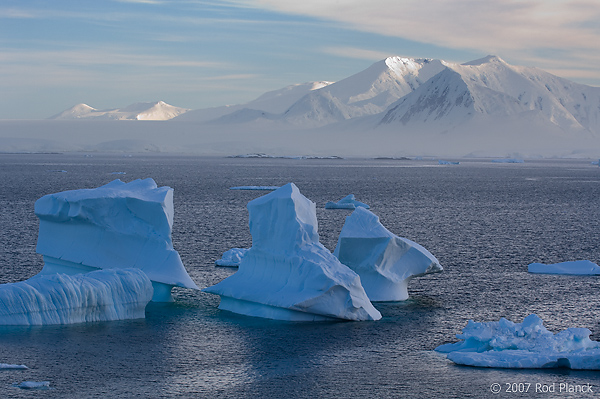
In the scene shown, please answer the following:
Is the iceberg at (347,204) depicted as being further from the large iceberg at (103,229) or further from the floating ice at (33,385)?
the floating ice at (33,385)

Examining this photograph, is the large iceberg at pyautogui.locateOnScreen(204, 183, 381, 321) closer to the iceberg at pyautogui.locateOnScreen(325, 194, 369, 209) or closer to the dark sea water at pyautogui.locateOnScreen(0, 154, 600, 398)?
the dark sea water at pyautogui.locateOnScreen(0, 154, 600, 398)

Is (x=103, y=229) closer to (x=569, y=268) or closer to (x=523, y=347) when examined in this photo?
(x=523, y=347)

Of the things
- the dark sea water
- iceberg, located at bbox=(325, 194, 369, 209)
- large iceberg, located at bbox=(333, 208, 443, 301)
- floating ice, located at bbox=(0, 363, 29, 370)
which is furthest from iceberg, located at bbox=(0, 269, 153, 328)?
iceberg, located at bbox=(325, 194, 369, 209)

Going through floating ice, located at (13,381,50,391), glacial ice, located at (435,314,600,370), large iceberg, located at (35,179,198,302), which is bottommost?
floating ice, located at (13,381,50,391)

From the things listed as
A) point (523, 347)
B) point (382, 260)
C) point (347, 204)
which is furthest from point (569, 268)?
point (347, 204)

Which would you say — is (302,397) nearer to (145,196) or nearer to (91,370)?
(91,370)

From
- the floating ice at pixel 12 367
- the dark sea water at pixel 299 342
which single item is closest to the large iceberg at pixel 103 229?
the dark sea water at pixel 299 342
